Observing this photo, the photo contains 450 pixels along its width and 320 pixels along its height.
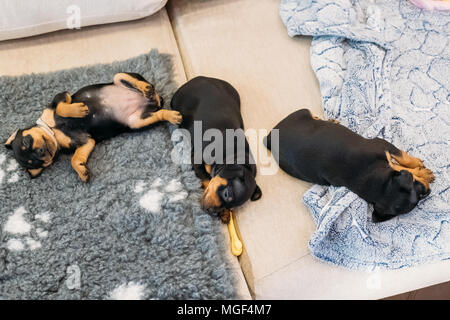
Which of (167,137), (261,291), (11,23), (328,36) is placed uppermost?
(11,23)

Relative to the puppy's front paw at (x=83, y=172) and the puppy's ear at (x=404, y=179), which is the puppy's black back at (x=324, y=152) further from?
the puppy's front paw at (x=83, y=172)

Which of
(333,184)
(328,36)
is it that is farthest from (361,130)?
(328,36)

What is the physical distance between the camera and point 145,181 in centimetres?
159

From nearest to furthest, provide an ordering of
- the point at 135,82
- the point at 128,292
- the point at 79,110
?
the point at 128,292, the point at 79,110, the point at 135,82

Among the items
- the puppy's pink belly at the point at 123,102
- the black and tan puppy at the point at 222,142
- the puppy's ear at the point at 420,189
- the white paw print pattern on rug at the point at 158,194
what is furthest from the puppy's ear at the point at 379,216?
the puppy's pink belly at the point at 123,102

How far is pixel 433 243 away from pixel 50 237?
1266 millimetres

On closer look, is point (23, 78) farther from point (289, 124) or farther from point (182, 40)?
point (289, 124)

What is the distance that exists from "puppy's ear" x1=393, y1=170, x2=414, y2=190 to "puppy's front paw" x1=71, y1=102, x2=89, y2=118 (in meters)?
1.10

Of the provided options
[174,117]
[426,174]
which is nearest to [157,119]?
[174,117]

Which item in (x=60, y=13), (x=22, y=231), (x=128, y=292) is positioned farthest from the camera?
(x=60, y=13)

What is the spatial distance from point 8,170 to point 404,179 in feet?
4.48

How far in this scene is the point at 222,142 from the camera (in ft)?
5.19

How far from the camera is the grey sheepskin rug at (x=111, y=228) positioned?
4.56 ft

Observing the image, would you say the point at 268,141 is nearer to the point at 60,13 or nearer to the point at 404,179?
the point at 404,179
